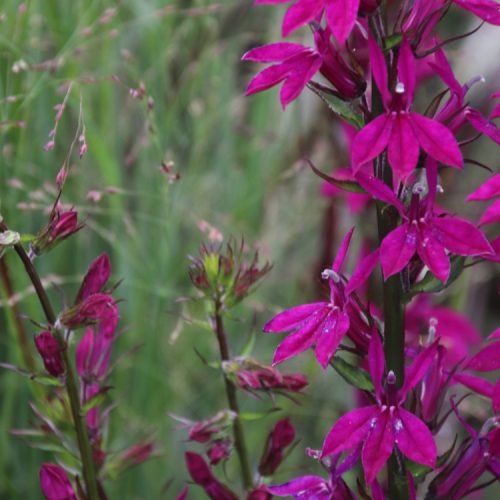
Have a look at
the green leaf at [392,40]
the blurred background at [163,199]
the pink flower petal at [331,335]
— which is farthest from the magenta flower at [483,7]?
the blurred background at [163,199]

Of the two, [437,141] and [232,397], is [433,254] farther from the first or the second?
[232,397]

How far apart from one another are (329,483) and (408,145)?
0.20 metres

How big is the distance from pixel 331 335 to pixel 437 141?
4.3 inches

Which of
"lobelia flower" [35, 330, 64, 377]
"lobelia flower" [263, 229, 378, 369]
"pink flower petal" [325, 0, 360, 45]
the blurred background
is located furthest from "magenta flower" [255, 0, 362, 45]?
the blurred background

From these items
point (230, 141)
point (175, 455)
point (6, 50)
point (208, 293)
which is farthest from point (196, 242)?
point (208, 293)

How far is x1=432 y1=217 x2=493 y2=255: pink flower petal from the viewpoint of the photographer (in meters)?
0.46

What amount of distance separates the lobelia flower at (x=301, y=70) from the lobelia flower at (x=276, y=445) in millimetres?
224

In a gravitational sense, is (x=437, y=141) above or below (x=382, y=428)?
above

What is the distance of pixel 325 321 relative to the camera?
1.62 feet

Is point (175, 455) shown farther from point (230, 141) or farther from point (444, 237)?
point (444, 237)

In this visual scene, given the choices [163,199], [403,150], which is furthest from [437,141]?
[163,199]

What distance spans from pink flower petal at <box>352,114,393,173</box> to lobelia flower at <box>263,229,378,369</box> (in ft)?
0.15

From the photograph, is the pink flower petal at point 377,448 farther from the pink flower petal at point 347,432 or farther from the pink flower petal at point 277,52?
the pink flower petal at point 277,52

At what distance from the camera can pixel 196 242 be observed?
47.8 inches
